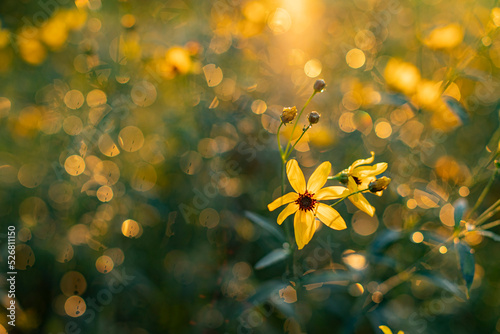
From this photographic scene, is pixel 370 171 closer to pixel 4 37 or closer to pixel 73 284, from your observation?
pixel 73 284

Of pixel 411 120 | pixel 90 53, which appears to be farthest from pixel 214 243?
pixel 411 120

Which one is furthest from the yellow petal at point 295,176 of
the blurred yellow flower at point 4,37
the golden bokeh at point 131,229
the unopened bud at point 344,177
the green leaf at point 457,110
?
the blurred yellow flower at point 4,37

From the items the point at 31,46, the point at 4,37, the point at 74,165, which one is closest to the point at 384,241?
the point at 74,165

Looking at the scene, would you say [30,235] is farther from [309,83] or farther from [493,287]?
[493,287]

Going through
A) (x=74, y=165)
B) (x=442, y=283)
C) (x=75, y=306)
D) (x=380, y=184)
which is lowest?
(x=75, y=306)

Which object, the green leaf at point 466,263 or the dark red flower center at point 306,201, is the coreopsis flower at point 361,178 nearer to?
the dark red flower center at point 306,201

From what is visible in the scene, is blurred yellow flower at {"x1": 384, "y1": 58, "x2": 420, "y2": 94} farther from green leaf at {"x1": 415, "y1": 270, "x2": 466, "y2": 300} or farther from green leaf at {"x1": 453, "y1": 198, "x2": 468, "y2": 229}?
green leaf at {"x1": 415, "y1": 270, "x2": 466, "y2": 300}

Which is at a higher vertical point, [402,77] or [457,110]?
[457,110]
